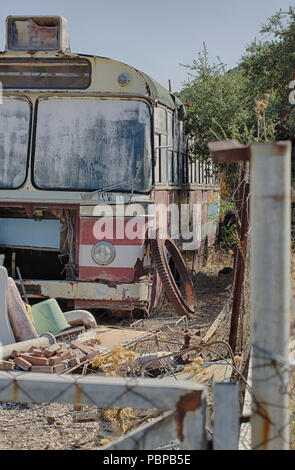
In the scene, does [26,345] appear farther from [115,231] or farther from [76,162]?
[76,162]

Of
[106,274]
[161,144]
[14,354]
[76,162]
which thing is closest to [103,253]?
[106,274]

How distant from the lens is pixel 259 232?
2201 mm

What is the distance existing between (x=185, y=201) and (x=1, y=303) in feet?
16.6

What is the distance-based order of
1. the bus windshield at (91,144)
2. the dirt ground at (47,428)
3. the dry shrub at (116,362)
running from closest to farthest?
the dirt ground at (47,428)
the dry shrub at (116,362)
the bus windshield at (91,144)

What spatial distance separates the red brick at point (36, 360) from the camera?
4.96 m

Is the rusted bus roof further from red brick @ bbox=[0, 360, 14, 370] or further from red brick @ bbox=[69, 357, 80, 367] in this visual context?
red brick @ bbox=[0, 360, 14, 370]

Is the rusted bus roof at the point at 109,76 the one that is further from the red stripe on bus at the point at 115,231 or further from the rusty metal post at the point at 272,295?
the rusty metal post at the point at 272,295

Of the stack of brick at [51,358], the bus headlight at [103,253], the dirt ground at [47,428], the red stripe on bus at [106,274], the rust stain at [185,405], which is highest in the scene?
the bus headlight at [103,253]

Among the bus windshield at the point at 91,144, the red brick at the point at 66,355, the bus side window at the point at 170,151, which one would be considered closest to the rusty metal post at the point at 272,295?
the red brick at the point at 66,355

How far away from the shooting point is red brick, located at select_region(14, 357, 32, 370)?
4.91 m

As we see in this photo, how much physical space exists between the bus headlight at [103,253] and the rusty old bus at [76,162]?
0.4 inches

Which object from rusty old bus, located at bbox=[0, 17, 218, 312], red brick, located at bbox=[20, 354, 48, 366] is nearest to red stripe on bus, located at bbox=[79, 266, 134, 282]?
rusty old bus, located at bbox=[0, 17, 218, 312]
